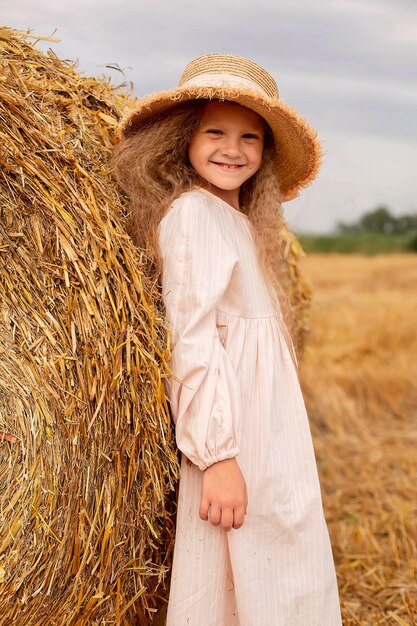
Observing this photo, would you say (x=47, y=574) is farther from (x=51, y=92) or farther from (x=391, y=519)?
(x=391, y=519)

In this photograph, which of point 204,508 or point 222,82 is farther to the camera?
point 222,82

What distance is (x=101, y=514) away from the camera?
1.81 meters

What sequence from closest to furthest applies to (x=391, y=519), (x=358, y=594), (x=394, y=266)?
1. (x=358, y=594)
2. (x=391, y=519)
3. (x=394, y=266)

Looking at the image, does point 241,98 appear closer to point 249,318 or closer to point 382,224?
point 249,318

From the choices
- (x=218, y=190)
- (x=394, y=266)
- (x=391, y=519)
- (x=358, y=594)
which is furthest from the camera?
(x=394, y=266)

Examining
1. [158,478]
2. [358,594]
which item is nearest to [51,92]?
[158,478]

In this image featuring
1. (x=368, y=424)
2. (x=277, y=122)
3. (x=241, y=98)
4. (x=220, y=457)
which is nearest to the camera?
(x=220, y=457)

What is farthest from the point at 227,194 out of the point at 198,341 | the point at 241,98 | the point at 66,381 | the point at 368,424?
the point at 368,424

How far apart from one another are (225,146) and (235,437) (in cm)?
70

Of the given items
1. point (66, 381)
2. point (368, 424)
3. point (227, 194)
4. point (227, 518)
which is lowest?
point (368, 424)

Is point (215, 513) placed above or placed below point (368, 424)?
above

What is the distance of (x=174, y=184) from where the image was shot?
197 centimetres

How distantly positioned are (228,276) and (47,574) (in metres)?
0.77

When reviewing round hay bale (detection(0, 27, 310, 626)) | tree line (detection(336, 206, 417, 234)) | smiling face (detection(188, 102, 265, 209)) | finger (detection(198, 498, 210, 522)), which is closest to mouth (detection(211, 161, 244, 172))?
smiling face (detection(188, 102, 265, 209))
